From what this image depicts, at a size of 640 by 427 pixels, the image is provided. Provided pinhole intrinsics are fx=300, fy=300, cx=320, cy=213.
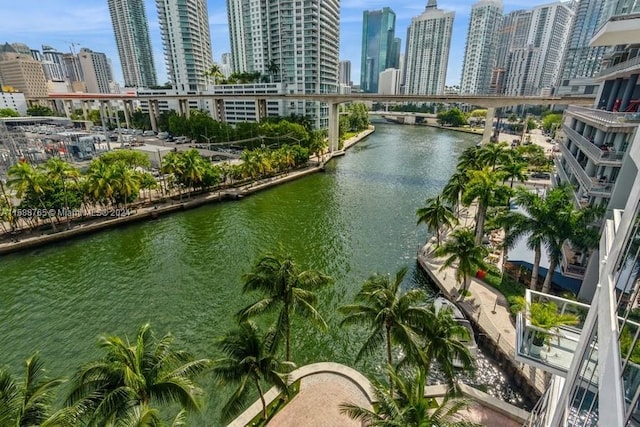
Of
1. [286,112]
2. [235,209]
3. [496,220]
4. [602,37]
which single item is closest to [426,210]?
[496,220]

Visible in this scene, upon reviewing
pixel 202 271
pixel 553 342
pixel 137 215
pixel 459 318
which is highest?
pixel 553 342

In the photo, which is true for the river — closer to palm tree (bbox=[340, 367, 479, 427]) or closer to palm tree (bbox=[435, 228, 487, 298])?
palm tree (bbox=[435, 228, 487, 298])

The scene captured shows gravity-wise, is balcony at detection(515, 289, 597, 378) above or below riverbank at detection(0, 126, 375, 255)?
above

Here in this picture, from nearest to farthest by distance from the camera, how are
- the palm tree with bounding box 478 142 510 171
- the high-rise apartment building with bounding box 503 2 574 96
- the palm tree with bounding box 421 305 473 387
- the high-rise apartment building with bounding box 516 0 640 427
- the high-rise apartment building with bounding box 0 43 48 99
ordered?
the high-rise apartment building with bounding box 516 0 640 427
the palm tree with bounding box 421 305 473 387
the palm tree with bounding box 478 142 510 171
the high-rise apartment building with bounding box 0 43 48 99
the high-rise apartment building with bounding box 503 2 574 96

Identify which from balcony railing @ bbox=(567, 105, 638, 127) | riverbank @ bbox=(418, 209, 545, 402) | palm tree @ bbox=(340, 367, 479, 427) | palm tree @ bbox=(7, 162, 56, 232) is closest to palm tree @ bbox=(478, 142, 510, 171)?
balcony railing @ bbox=(567, 105, 638, 127)

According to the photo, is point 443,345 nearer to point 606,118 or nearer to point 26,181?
point 606,118

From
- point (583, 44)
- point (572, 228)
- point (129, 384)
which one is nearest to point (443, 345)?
point (129, 384)

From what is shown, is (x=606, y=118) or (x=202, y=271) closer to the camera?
(x=606, y=118)
